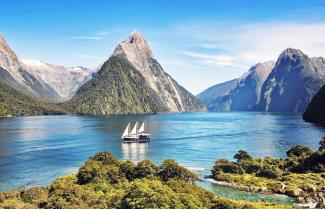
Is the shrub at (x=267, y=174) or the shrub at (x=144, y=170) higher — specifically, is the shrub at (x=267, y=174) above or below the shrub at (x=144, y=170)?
below

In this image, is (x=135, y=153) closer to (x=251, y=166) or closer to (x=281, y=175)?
(x=251, y=166)

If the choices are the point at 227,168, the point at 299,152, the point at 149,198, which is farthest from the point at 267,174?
the point at 149,198

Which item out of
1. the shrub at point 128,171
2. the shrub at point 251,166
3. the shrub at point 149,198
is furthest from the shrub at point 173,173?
the shrub at point 149,198

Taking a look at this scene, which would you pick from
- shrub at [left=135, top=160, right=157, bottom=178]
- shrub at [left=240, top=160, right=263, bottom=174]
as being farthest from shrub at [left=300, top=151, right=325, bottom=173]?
shrub at [left=135, top=160, right=157, bottom=178]

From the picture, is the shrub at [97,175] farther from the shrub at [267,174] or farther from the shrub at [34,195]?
the shrub at [267,174]

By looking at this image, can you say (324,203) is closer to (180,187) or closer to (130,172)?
(180,187)

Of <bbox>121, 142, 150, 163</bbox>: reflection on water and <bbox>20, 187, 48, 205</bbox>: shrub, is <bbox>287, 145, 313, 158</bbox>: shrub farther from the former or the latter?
<bbox>20, 187, 48, 205</bbox>: shrub
